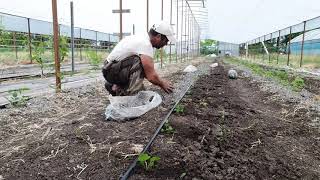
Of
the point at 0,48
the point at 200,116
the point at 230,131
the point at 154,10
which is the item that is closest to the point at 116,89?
the point at 200,116

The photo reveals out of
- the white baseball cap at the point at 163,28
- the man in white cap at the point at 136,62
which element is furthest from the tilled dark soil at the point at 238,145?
the white baseball cap at the point at 163,28

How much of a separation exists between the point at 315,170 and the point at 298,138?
0.93 meters

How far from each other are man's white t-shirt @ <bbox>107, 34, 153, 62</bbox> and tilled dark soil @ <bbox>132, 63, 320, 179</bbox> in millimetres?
864

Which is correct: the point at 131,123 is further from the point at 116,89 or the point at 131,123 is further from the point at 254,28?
the point at 254,28

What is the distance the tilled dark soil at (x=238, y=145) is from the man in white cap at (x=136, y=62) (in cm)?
60

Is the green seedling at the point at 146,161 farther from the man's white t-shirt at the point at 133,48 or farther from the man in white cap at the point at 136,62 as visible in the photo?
the man's white t-shirt at the point at 133,48

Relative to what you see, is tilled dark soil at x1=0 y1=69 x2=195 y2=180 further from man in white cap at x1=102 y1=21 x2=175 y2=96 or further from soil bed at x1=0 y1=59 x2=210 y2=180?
man in white cap at x1=102 y1=21 x2=175 y2=96

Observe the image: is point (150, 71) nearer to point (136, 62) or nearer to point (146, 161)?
point (136, 62)

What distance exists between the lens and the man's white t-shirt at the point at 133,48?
4.06 m

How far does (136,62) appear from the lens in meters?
4.24

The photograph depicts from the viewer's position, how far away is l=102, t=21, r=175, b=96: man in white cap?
4039mm

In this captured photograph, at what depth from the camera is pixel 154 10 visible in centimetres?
2034

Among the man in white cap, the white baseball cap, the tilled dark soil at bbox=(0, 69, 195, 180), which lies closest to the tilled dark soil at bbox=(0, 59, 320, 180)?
the tilled dark soil at bbox=(0, 69, 195, 180)

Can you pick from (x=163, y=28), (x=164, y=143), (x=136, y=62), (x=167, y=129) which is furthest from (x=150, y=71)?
(x=164, y=143)
